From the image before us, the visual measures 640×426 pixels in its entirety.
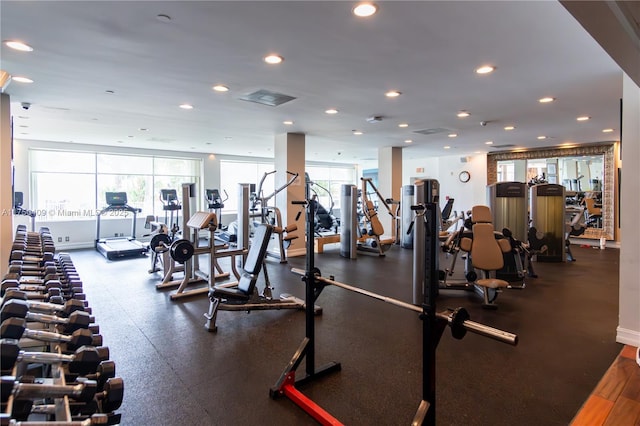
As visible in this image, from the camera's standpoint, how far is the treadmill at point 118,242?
709cm

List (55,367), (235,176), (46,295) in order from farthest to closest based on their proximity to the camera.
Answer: (235,176)
(46,295)
(55,367)

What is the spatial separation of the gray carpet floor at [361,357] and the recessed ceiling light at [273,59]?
8.25ft

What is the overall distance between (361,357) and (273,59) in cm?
266

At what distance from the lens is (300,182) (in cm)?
726

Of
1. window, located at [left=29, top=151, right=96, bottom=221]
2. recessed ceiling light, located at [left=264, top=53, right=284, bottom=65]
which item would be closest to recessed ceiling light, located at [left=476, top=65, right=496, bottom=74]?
recessed ceiling light, located at [left=264, top=53, right=284, bottom=65]

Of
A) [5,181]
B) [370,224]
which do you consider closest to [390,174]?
[370,224]

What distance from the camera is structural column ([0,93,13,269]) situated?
4.07m

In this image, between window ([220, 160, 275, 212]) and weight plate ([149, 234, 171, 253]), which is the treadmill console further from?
weight plate ([149, 234, 171, 253])

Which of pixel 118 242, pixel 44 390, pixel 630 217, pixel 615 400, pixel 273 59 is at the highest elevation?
pixel 273 59

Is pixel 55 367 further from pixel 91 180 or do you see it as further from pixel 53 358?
pixel 91 180

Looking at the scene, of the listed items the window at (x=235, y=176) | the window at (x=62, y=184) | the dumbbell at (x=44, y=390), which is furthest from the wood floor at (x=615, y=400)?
the window at (x=62, y=184)

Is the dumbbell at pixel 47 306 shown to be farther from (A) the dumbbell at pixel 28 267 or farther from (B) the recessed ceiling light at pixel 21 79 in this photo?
(B) the recessed ceiling light at pixel 21 79

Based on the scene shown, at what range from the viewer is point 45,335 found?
4.47 feet

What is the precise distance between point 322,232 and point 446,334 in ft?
21.9
